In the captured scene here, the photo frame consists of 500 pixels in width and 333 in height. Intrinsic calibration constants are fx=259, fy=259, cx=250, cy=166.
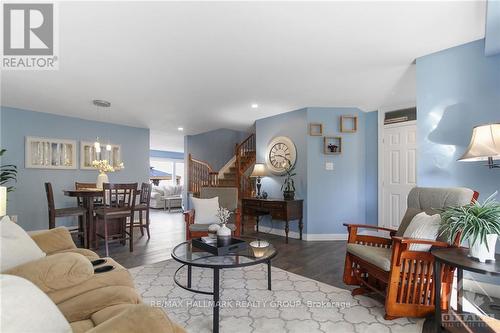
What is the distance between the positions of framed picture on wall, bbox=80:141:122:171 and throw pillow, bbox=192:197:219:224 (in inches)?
110

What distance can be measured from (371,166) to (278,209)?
199 cm

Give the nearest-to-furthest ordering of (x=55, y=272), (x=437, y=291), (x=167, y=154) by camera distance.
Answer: (x=55, y=272) → (x=437, y=291) → (x=167, y=154)

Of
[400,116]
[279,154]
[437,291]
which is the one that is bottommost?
[437,291]

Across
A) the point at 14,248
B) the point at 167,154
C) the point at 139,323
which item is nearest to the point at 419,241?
the point at 139,323

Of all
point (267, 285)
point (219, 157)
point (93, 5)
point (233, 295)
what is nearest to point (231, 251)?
point (233, 295)

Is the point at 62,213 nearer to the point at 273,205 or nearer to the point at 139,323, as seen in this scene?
the point at 273,205

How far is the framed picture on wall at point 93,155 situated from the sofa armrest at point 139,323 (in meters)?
5.20

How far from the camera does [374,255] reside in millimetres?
2145

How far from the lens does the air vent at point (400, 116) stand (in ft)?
14.5

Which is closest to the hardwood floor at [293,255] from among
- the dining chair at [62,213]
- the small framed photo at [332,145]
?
the dining chair at [62,213]

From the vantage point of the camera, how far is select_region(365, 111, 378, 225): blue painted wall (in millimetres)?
4816

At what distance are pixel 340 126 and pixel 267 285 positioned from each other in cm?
315

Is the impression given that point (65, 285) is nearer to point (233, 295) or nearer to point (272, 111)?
point (233, 295)

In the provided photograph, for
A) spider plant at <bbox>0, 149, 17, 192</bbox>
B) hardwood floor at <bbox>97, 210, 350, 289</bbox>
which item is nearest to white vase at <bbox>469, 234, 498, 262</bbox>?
hardwood floor at <bbox>97, 210, 350, 289</bbox>
